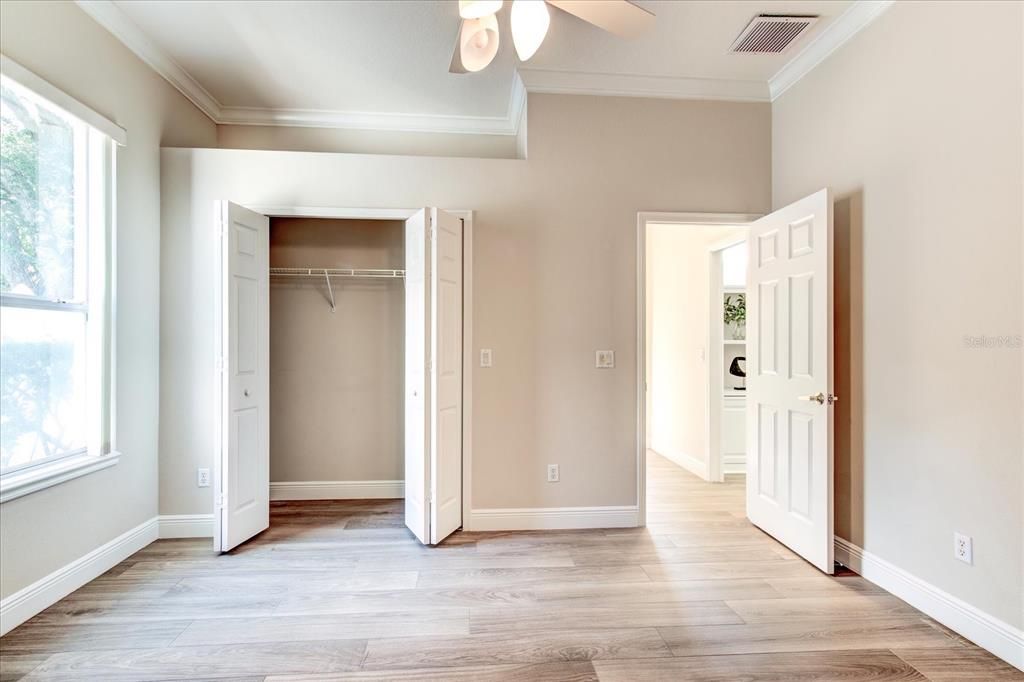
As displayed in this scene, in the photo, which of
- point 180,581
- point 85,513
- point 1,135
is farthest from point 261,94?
point 180,581

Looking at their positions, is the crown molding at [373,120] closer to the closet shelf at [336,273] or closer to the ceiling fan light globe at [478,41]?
the closet shelf at [336,273]

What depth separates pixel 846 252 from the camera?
8.63 ft

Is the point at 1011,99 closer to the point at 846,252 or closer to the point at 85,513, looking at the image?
the point at 846,252

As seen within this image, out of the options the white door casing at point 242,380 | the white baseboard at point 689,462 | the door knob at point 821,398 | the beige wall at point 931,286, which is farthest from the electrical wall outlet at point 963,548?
the white door casing at point 242,380

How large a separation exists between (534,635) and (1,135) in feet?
9.99

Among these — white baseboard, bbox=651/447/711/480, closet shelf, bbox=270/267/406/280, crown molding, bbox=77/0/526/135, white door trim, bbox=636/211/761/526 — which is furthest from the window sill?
white baseboard, bbox=651/447/711/480

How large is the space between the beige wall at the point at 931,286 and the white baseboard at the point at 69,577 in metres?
3.95

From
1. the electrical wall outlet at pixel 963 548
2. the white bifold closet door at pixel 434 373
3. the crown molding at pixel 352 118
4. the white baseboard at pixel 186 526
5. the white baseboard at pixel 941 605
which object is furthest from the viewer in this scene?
the crown molding at pixel 352 118

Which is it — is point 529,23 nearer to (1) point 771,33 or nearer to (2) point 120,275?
(1) point 771,33

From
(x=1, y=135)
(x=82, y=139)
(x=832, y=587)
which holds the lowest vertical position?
(x=832, y=587)

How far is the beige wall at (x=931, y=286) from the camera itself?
6.19ft

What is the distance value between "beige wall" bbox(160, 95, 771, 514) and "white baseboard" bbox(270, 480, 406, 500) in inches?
40.9

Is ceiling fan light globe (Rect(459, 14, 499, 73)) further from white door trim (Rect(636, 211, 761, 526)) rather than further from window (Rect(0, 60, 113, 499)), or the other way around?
window (Rect(0, 60, 113, 499))

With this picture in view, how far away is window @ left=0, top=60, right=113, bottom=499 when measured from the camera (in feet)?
6.95
